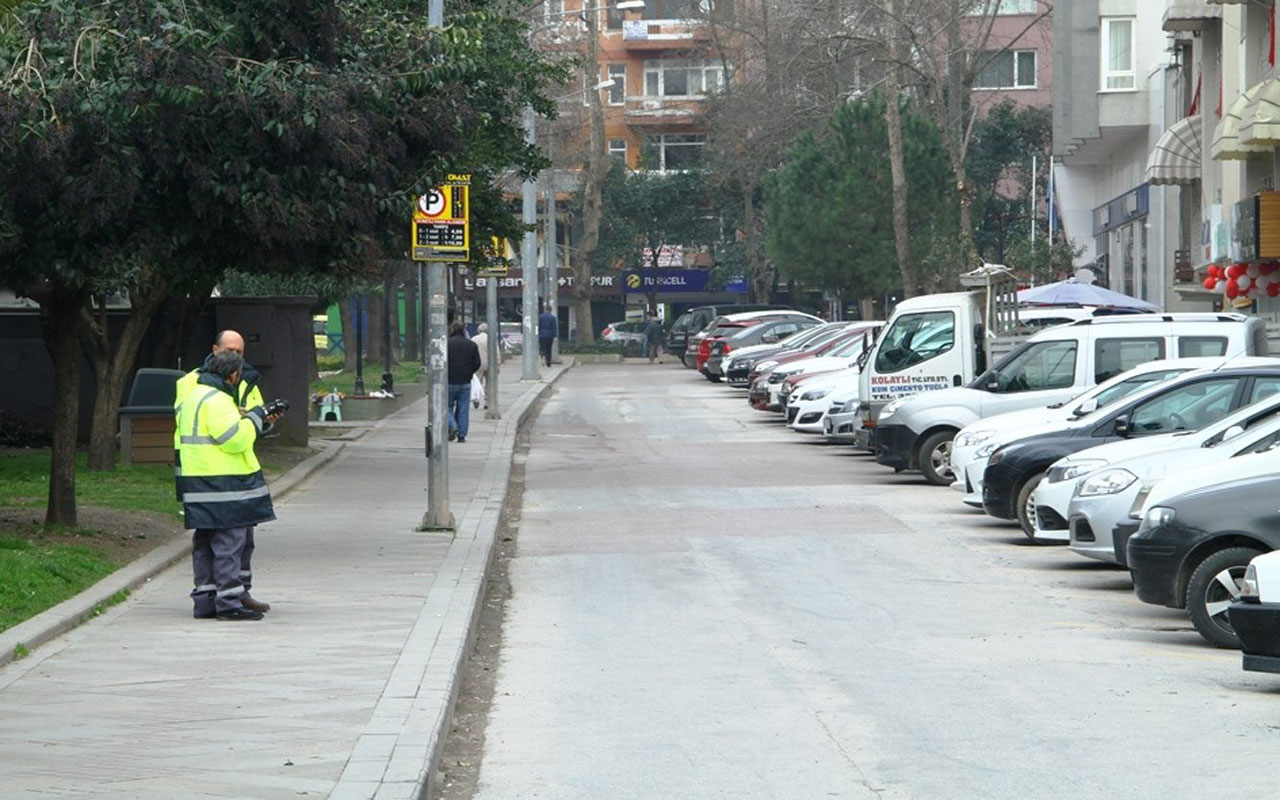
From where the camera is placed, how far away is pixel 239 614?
12086mm

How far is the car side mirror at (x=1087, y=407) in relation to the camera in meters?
18.0

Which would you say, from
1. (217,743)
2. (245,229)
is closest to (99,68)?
(245,229)

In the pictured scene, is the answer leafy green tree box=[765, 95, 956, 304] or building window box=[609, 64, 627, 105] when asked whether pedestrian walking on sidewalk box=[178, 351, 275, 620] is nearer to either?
leafy green tree box=[765, 95, 956, 304]

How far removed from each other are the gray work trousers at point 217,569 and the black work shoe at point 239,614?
0.10ft

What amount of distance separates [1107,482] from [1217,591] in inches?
110

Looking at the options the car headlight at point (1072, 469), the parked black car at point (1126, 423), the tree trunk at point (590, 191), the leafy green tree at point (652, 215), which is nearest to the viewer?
the car headlight at point (1072, 469)

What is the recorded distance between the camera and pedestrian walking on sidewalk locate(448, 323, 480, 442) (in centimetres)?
2945

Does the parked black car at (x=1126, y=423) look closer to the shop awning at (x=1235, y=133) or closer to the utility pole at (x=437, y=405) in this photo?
the utility pole at (x=437, y=405)

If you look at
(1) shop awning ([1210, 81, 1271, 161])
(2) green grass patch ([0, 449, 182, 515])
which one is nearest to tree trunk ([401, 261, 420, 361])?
(1) shop awning ([1210, 81, 1271, 161])

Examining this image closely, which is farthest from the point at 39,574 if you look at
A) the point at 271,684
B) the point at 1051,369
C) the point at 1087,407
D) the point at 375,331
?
the point at 375,331

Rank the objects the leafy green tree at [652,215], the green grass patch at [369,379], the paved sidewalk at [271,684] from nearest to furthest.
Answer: the paved sidewalk at [271,684] → the green grass patch at [369,379] → the leafy green tree at [652,215]

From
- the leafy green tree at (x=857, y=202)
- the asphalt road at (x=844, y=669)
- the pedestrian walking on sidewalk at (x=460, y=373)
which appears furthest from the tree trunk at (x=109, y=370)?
the leafy green tree at (x=857, y=202)

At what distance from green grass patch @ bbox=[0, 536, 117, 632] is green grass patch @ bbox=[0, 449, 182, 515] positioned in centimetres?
350

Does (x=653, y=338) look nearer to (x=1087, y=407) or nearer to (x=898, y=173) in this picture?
(x=898, y=173)
